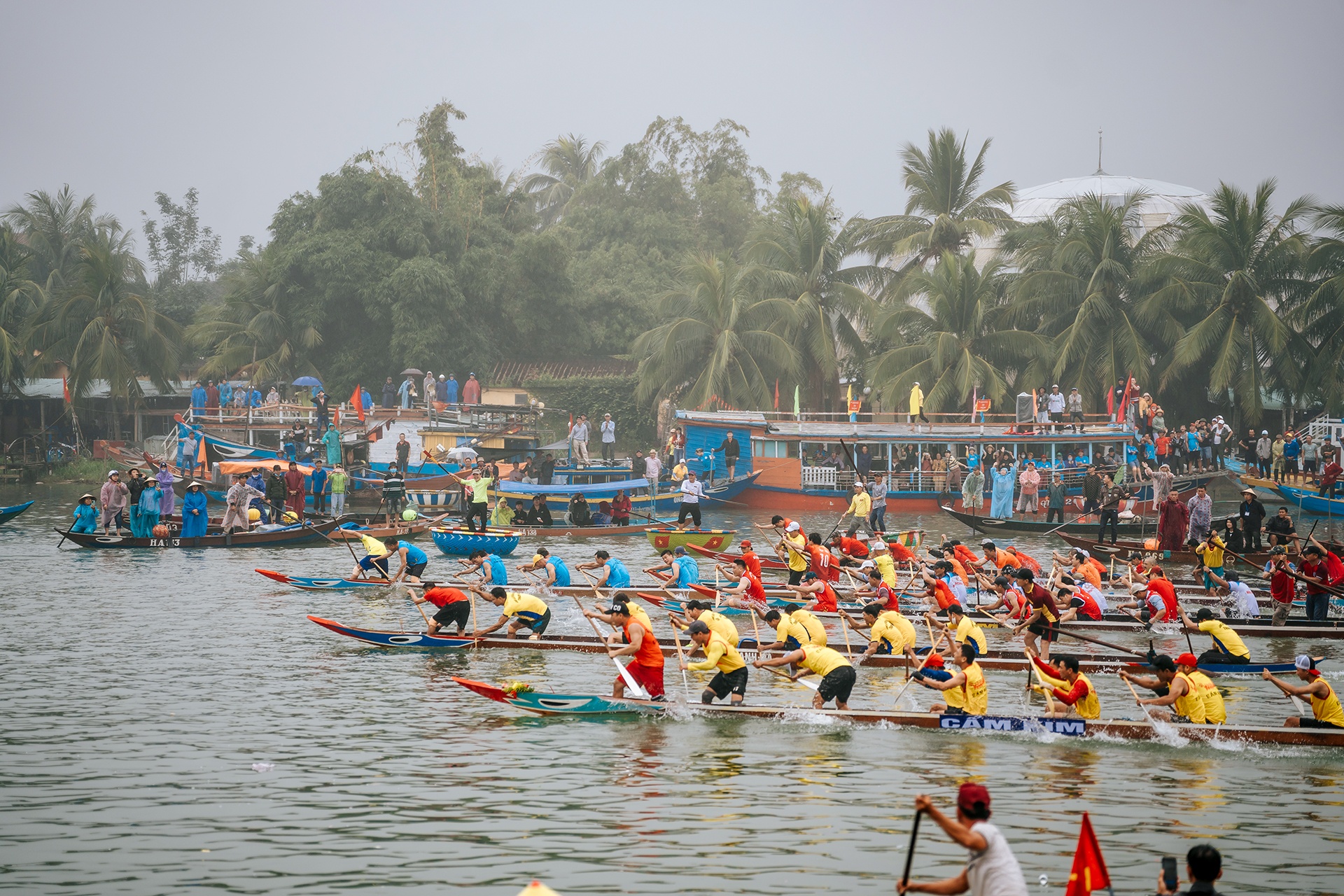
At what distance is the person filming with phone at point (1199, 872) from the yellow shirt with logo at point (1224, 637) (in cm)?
942

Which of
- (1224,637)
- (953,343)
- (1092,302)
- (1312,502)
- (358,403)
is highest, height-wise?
(1092,302)

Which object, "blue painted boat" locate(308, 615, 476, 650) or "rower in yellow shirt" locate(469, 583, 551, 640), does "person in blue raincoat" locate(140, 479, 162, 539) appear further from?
"rower in yellow shirt" locate(469, 583, 551, 640)

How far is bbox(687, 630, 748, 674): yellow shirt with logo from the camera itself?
46.4 ft

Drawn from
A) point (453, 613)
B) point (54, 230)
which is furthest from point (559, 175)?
point (453, 613)

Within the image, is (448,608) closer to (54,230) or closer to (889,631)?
(889,631)

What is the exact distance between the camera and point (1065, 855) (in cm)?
977

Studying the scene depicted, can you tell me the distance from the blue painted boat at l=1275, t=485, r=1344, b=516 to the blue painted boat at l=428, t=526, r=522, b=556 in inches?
866

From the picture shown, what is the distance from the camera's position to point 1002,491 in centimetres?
3638

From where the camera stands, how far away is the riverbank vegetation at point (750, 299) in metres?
43.1

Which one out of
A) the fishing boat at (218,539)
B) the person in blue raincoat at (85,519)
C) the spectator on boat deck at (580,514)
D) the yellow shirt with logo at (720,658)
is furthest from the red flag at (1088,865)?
the person in blue raincoat at (85,519)

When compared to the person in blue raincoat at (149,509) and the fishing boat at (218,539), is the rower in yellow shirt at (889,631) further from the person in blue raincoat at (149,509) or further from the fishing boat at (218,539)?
the person in blue raincoat at (149,509)

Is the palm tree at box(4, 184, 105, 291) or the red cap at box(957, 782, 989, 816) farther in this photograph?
the palm tree at box(4, 184, 105, 291)

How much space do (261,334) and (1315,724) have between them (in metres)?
47.6

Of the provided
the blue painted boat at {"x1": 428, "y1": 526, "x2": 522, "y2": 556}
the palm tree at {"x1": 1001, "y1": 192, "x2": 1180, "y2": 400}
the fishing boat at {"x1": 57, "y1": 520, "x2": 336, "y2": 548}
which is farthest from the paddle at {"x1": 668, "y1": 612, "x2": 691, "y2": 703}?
the palm tree at {"x1": 1001, "y1": 192, "x2": 1180, "y2": 400}
